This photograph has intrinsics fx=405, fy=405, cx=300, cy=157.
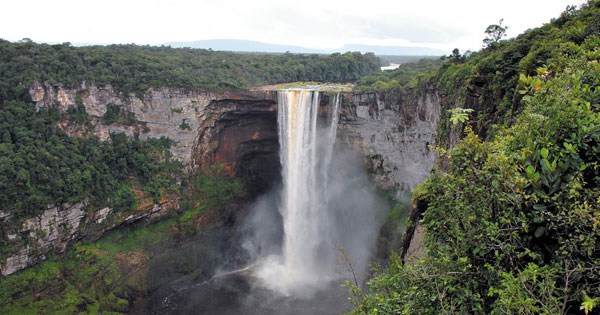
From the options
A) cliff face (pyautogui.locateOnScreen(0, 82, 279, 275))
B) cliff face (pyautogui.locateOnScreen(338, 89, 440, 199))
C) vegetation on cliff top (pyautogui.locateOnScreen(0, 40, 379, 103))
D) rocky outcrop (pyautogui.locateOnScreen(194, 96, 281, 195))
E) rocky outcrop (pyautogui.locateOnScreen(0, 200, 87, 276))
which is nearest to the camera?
rocky outcrop (pyautogui.locateOnScreen(0, 200, 87, 276))

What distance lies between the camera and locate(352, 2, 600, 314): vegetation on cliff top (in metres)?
4.10

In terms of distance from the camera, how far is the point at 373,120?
25.1 m

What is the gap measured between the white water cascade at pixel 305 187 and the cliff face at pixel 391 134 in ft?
3.98

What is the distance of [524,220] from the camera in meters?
4.43

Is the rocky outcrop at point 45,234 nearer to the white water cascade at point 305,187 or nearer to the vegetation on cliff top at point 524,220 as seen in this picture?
the white water cascade at point 305,187

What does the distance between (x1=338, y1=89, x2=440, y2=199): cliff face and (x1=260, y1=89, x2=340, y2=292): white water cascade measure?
3.98 ft

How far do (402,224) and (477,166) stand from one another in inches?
755

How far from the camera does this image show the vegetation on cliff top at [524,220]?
4098 mm

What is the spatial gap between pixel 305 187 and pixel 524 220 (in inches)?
855

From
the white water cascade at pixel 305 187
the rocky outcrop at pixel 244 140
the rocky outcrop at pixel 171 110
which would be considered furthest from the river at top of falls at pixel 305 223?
the rocky outcrop at pixel 171 110

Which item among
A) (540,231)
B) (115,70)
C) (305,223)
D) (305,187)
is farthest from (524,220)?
(115,70)

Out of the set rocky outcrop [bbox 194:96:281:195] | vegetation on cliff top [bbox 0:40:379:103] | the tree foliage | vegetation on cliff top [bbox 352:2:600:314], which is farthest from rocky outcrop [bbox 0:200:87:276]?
vegetation on cliff top [bbox 352:2:600:314]

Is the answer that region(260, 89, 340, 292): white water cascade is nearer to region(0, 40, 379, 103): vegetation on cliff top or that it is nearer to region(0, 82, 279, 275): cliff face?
region(0, 82, 279, 275): cliff face

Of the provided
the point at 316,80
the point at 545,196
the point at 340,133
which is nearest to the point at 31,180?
the point at 340,133
